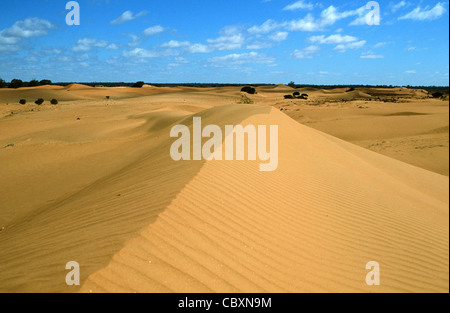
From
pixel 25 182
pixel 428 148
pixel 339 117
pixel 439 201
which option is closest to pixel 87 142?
pixel 25 182

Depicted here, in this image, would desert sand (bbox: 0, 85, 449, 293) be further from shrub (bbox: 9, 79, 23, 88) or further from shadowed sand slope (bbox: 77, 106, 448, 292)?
shrub (bbox: 9, 79, 23, 88)

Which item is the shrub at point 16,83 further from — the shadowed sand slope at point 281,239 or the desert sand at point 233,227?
the shadowed sand slope at point 281,239

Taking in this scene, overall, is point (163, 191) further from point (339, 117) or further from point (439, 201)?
point (339, 117)

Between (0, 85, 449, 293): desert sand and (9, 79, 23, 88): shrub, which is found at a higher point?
(9, 79, 23, 88): shrub

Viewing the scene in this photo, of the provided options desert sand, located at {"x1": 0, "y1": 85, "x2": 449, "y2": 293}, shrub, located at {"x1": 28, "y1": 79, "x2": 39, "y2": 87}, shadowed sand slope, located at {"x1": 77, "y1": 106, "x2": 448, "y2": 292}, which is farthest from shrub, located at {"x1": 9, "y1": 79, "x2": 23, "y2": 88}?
shadowed sand slope, located at {"x1": 77, "y1": 106, "x2": 448, "y2": 292}

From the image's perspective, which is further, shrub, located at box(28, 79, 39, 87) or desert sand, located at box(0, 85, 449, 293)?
shrub, located at box(28, 79, 39, 87)

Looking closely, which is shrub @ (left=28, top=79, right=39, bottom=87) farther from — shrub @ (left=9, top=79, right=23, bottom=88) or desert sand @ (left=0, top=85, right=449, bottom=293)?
desert sand @ (left=0, top=85, right=449, bottom=293)

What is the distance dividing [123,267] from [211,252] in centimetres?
89

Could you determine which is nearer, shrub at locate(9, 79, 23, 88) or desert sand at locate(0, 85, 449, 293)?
desert sand at locate(0, 85, 449, 293)

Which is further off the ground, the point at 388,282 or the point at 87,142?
the point at 87,142

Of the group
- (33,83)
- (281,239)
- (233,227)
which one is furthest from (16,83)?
(281,239)

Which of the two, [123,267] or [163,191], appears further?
[163,191]

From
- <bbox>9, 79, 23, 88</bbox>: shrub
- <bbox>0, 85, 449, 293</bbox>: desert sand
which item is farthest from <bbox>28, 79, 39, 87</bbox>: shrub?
<bbox>0, 85, 449, 293</bbox>: desert sand

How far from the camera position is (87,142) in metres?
13.2
